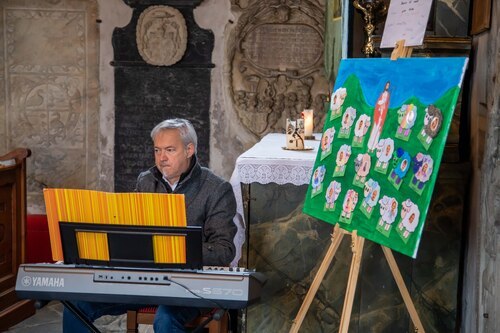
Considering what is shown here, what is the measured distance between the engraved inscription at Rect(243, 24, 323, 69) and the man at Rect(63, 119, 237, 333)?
3214 millimetres

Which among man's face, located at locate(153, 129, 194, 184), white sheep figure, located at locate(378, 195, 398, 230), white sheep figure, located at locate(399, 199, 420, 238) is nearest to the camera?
white sheep figure, located at locate(399, 199, 420, 238)

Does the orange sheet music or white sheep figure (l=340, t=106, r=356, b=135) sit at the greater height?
white sheep figure (l=340, t=106, r=356, b=135)

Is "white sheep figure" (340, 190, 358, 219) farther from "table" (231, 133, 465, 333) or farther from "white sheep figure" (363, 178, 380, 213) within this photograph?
"table" (231, 133, 465, 333)

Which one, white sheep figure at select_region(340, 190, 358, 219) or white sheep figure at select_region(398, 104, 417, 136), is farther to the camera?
white sheep figure at select_region(340, 190, 358, 219)

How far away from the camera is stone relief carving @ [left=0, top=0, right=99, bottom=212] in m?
6.41

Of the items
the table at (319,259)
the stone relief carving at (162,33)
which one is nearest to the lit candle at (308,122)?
the table at (319,259)

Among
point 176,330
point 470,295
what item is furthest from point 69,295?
point 470,295

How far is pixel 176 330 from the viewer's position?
2.88 metres

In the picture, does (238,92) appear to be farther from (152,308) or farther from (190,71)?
(152,308)

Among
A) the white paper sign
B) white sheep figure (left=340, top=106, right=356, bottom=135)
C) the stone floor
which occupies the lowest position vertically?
the stone floor

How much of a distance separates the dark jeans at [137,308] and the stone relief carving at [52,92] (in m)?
3.62

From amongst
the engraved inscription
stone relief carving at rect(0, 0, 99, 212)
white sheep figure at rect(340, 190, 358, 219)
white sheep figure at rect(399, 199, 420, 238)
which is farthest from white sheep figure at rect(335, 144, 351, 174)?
stone relief carving at rect(0, 0, 99, 212)

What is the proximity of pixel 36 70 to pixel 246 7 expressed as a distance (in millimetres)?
1796

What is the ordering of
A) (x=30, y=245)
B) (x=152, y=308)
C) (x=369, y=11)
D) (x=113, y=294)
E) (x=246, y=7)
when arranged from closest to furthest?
(x=113, y=294), (x=152, y=308), (x=369, y=11), (x=30, y=245), (x=246, y=7)
